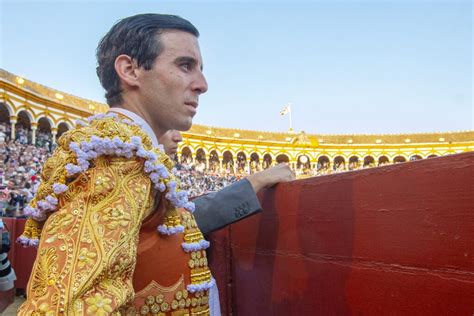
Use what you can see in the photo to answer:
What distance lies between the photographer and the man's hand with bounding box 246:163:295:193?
1.34m

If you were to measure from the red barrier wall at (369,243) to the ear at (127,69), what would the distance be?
573 millimetres

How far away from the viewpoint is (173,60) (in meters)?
0.94

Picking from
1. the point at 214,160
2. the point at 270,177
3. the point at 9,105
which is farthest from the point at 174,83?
the point at 214,160

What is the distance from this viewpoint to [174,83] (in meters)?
0.94

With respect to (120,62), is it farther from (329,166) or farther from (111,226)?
(329,166)

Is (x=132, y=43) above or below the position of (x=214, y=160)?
above

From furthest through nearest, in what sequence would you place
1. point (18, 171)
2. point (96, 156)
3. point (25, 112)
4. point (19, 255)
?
1. point (25, 112)
2. point (18, 171)
3. point (19, 255)
4. point (96, 156)

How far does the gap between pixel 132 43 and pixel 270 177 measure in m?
0.64

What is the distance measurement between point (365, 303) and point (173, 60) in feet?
2.44

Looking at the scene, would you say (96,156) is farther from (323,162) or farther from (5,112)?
(323,162)

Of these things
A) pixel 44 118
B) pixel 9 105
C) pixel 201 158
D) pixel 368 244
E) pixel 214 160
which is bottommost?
pixel 214 160

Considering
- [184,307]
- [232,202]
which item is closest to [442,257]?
[184,307]

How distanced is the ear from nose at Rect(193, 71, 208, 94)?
133mm

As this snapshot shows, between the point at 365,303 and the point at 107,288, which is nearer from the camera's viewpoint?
the point at 107,288
